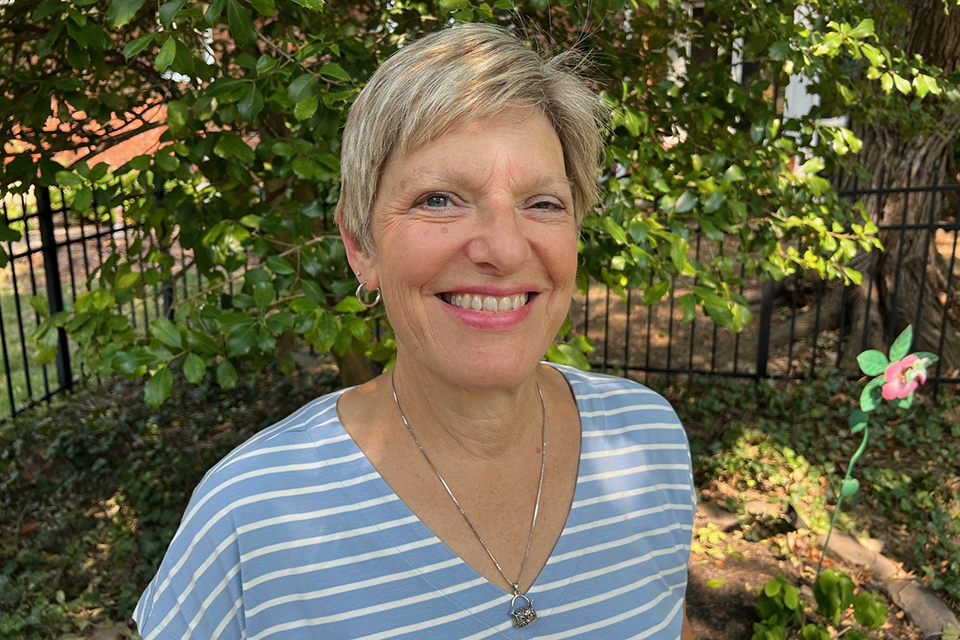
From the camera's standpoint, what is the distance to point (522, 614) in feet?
4.90

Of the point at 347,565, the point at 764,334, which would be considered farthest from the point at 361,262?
the point at 764,334

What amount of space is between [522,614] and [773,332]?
6113 millimetres

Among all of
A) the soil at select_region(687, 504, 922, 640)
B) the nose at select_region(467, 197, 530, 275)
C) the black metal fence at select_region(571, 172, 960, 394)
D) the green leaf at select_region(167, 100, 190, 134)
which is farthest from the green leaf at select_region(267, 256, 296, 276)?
the black metal fence at select_region(571, 172, 960, 394)

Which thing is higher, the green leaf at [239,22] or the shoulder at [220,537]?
the green leaf at [239,22]

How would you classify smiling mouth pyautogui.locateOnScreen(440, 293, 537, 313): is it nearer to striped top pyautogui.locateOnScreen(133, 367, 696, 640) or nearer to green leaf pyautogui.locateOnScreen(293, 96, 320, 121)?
striped top pyautogui.locateOnScreen(133, 367, 696, 640)

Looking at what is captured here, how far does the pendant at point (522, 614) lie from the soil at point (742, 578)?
7.43 feet

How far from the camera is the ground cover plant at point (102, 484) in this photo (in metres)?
3.71

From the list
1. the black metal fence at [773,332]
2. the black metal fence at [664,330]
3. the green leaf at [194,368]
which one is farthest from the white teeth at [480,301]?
the black metal fence at [773,332]

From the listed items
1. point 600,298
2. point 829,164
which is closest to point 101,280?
point 829,164

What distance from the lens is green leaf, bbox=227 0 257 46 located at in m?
1.89

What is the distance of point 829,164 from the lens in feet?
12.0

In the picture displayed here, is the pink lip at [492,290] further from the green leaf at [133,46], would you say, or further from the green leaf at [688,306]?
the green leaf at [688,306]

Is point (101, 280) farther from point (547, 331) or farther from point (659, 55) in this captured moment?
point (659, 55)

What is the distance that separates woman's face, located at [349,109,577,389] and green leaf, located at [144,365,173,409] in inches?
37.2
